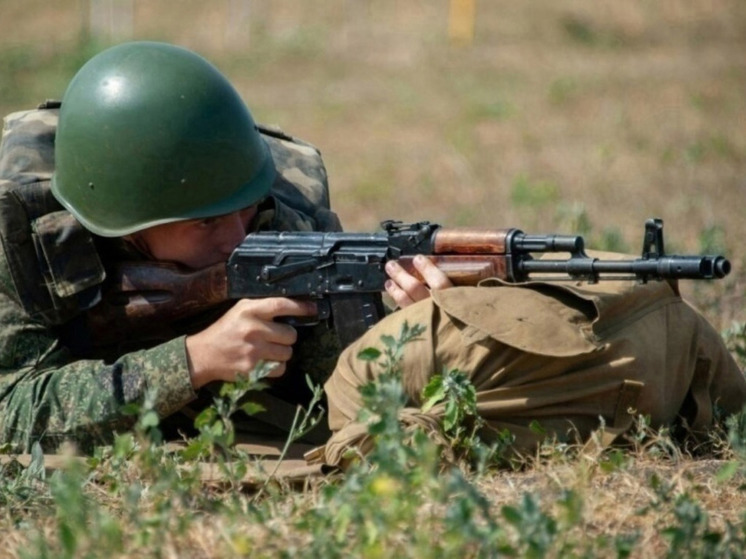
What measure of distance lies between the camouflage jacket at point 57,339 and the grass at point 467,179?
332 mm

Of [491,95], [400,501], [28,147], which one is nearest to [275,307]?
[28,147]

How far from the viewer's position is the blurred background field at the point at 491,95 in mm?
9633

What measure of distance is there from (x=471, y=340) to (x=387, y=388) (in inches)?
33.2

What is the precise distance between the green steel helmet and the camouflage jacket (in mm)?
125

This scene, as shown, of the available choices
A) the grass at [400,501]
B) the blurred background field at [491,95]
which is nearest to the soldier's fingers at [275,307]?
the grass at [400,501]

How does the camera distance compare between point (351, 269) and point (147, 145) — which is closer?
point (351, 269)

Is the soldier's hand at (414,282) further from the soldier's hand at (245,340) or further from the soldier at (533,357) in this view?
the soldier's hand at (245,340)

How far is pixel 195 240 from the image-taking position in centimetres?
466

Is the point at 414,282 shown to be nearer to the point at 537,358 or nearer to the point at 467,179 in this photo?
the point at 537,358

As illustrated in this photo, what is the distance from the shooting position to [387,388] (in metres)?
3.23

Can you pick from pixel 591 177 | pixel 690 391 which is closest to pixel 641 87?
pixel 591 177

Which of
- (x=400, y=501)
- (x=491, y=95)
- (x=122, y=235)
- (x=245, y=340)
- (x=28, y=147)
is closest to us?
(x=400, y=501)

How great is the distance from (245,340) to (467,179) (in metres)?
6.76

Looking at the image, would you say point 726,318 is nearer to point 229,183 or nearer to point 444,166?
point 229,183
